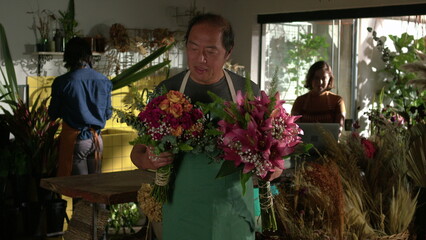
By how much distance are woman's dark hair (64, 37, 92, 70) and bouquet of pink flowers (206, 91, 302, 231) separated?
10.6 feet

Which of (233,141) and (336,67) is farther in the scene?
(336,67)

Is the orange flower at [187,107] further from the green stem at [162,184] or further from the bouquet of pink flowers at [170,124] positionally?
the green stem at [162,184]

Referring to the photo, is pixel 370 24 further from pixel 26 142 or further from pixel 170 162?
pixel 170 162

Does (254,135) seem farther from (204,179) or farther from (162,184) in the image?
(162,184)

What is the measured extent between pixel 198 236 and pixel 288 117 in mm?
567

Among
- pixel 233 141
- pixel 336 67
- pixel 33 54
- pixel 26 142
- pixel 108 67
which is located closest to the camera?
pixel 233 141

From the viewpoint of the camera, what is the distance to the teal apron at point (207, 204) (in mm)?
2467

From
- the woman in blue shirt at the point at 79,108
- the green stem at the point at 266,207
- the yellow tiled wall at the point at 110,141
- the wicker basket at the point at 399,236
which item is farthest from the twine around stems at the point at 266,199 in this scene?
the yellow tiled wall at the point at 110,141

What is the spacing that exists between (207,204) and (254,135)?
336mm

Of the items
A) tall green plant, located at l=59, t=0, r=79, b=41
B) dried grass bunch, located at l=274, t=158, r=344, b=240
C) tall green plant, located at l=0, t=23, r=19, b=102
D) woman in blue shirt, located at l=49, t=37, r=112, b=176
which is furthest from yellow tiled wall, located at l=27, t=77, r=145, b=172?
dried grass bunch, located at l=274, t=158, r=344, b=240

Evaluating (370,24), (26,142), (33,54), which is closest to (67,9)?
(33,54)

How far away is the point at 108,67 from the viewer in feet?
24.3

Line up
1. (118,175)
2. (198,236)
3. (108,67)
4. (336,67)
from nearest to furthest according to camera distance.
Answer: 1. (198,236)
2. (118,175)
3. (108,67)
4. (336,67)

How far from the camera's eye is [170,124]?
7.79 feet
